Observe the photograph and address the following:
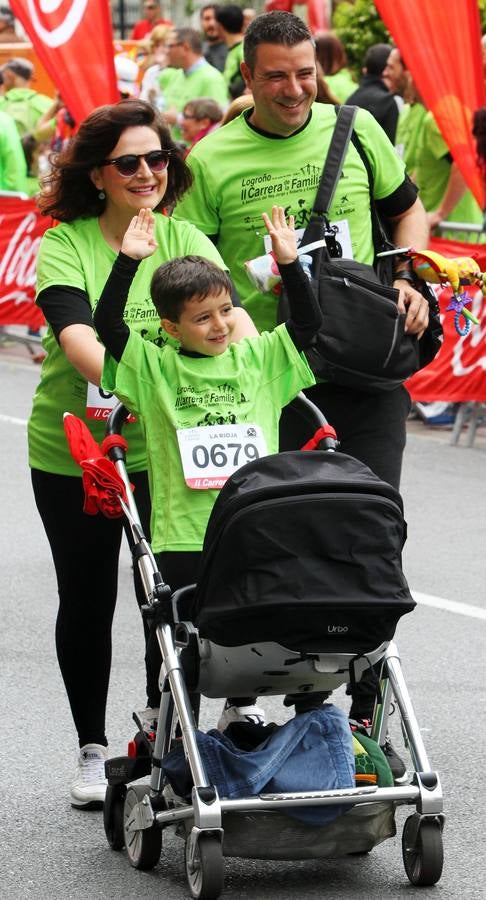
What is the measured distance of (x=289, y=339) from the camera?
4.45 m

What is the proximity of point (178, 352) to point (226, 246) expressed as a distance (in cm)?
103

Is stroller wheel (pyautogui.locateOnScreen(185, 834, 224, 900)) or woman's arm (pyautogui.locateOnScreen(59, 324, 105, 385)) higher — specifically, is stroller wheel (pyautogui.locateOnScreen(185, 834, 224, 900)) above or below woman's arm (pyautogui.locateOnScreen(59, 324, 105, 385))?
below

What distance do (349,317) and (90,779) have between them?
152 cm

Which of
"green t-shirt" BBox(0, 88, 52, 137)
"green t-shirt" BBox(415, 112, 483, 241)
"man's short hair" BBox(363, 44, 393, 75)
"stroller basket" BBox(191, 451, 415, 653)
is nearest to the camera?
"stroller basket" BBox(191, 451, 415, 653)

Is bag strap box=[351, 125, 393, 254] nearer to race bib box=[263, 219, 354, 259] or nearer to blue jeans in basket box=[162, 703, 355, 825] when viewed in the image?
race bib box=[263, 219, 354, 259]

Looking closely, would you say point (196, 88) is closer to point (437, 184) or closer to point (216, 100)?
point (216, 100)

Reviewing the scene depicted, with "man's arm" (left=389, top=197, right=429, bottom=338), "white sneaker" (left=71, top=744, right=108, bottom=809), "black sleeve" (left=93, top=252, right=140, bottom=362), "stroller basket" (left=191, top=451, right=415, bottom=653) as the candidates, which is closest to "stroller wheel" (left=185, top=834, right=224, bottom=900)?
"stroller basket" (left=191, top=451, right=415, bottom=653)

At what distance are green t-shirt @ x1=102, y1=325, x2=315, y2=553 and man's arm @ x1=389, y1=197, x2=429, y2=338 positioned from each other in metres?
0.91

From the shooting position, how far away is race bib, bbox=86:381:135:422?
4863mm

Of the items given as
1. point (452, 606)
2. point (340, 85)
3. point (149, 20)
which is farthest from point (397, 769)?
point (149, 20)

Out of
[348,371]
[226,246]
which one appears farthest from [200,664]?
[226,246]

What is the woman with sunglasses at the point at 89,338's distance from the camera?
186 inches

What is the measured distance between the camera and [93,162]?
15.6 feet

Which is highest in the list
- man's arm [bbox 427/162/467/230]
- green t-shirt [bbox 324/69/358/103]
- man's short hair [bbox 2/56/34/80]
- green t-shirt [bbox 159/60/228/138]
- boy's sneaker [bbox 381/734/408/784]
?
boy's sneaker [bbox 381/734/408/784]
